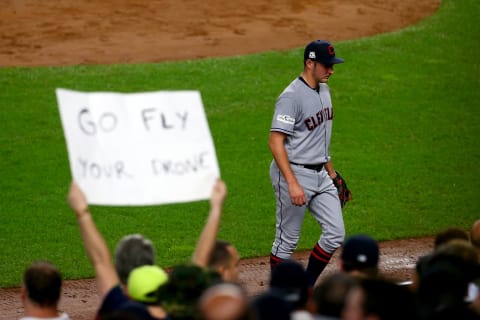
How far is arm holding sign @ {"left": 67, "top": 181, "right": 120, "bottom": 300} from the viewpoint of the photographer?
499 cm

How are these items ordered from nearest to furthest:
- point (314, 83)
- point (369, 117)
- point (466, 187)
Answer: point (314, 83)
point (466, 187)
point (369, 117)

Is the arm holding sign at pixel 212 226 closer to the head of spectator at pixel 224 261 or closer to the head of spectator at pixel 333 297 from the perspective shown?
the head of spectator at pixel 224 261

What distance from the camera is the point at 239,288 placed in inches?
151

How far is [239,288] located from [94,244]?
1432mm

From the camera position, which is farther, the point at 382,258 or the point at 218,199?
the point at 382,258

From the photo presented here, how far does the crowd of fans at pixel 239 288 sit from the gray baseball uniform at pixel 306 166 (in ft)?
7.60

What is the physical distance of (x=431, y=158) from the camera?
13258 mm

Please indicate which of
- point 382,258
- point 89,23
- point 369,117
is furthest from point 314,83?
point 89,23

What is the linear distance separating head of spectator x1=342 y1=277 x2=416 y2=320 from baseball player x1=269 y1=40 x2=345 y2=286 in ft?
11.6

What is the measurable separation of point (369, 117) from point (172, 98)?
9597 millimetres

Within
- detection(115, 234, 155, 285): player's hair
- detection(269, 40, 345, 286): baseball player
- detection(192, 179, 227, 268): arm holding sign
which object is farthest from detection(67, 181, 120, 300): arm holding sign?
detection(269, 40, 345, 286): baseball player

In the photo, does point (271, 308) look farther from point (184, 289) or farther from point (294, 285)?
point (294, 285)

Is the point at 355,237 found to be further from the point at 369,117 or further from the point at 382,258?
the point at 369,117

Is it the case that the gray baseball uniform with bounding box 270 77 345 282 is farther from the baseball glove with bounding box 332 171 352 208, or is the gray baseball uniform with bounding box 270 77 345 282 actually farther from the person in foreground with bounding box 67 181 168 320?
the person in foreground with bounding box 67 181 168 320
